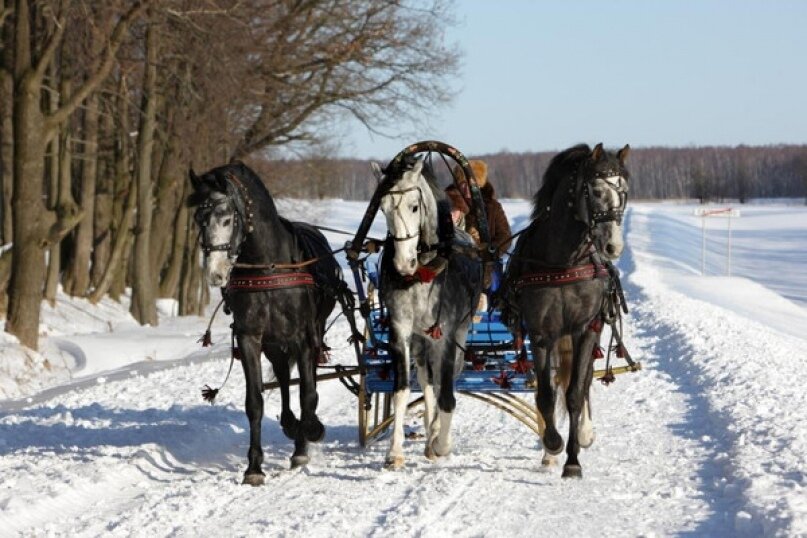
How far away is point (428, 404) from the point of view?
10625 mm

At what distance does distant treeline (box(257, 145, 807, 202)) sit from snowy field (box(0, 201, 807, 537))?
13738 cm

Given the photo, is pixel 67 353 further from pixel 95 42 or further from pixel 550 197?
pixel 550 197

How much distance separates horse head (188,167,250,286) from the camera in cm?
962

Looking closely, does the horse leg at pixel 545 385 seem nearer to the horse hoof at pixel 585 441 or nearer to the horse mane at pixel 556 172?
the horse hoof at pixel 585 441

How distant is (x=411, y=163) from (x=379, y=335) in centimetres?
194

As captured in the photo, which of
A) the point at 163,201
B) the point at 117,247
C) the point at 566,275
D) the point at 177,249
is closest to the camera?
the point at 566,275

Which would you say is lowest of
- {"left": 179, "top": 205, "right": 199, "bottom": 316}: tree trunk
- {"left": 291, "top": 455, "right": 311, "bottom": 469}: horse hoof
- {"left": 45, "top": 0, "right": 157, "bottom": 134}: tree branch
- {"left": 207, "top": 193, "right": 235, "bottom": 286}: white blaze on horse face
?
{"left": 179, "top": 205, "right": 199, "bottom": 316}: tree trunk

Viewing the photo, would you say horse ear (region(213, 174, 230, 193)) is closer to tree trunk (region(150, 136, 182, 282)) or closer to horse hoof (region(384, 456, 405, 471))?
horse hoof (region(384, 456, 405, 471))

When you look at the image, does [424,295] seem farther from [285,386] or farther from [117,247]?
[117,247]

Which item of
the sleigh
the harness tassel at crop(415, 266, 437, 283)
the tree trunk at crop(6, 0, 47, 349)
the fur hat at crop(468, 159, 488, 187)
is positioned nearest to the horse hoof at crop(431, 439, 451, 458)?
the sleigh

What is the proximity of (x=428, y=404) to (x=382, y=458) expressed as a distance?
0.59 m

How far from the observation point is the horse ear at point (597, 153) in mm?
9570

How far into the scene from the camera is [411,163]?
Result: 400 inches

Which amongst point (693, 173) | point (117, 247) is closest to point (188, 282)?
point (117, 247)
